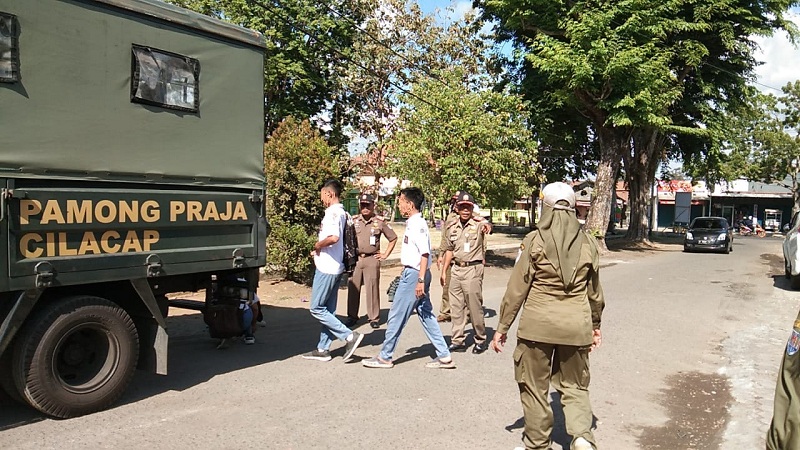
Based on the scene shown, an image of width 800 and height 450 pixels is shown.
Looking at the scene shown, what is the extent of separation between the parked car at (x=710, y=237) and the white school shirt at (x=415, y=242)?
72.5 ft

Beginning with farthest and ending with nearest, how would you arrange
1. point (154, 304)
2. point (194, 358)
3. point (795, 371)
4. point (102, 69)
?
1. point (194, 358)
2. point (154, 304)
3. point (102, 69)
4. point (795, 371)

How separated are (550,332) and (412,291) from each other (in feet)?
8.14

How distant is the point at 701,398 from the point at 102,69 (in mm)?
5984

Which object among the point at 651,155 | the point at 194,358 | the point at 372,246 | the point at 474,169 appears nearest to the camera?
the point at 194,358

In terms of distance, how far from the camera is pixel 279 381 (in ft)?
19.1

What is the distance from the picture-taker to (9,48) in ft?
14.0

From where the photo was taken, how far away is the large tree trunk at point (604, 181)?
23016 millimetres

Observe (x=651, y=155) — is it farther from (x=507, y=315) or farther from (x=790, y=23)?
(x=507, y=315)

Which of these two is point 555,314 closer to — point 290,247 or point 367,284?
point 367,284

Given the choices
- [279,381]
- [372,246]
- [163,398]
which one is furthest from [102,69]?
[372,246]

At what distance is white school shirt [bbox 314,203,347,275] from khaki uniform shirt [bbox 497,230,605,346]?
8.89ft

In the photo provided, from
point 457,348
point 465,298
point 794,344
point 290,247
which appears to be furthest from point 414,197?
point 290,247

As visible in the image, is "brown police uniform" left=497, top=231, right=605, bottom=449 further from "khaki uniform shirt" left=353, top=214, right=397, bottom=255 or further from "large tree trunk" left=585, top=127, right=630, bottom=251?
"large tree trunk" left=585, top=127, right=630, bottom=251

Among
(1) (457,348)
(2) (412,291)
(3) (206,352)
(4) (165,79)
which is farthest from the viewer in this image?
(1) (457,348)
